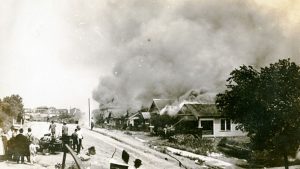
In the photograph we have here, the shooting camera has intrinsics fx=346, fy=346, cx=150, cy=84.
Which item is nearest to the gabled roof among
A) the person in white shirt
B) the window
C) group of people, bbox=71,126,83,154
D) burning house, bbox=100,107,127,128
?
the window

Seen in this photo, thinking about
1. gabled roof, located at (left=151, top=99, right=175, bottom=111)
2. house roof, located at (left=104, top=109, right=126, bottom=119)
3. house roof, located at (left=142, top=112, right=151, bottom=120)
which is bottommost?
house roof, located at (left=142, top=112, right=151, bottom=120)

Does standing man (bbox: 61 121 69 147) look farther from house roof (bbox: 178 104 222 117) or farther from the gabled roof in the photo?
the gabled roof

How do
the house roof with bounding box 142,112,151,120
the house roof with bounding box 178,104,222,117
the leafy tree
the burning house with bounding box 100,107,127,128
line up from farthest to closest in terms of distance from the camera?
1. the house roof with bounding box 178,104,222,117
2. the house roof with bounding box 142,112,151,120
3. the burning house with bounding box 100,107,127,128
4. the leafy tree

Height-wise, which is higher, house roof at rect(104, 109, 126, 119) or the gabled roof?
the gabled roof

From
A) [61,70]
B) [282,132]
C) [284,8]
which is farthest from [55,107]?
[284,8]

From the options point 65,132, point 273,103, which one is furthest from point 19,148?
point 273,103

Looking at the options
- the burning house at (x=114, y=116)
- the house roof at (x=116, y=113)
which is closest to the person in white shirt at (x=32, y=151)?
the burning house at (x=114, y=116)
